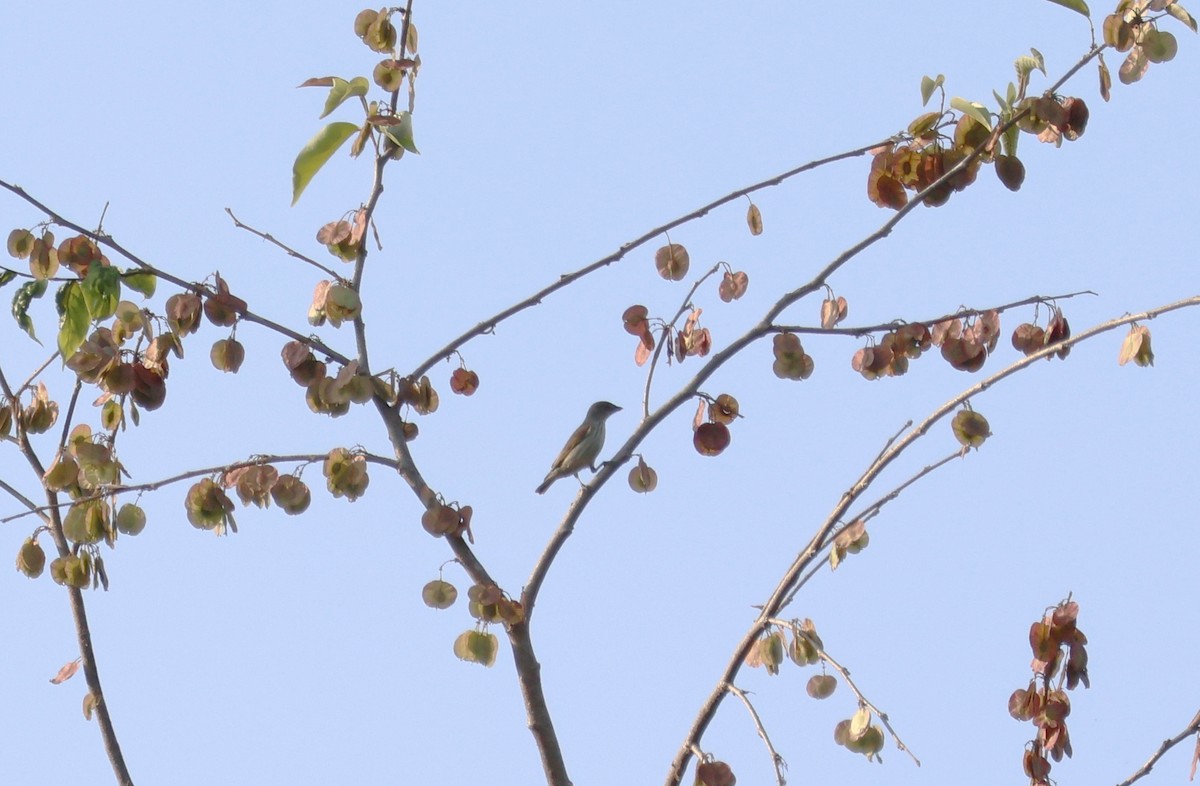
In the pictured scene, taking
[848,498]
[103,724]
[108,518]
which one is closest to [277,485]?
[108,518]

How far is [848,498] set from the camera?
3.69m

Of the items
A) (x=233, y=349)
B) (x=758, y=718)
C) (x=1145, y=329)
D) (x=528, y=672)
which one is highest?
(x=233, y=349)

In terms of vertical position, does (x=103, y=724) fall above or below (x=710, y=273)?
below

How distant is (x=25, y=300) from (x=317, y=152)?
0.85 meters

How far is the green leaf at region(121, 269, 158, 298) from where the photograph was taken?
400 centimetres

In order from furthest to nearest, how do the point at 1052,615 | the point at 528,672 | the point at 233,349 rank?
the point at 233,349
the point at 528,672
the point at 1052,615

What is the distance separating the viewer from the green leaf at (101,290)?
3752 millimetres

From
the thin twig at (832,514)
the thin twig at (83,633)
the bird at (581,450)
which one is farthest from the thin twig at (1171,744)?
the bird at (581,450)

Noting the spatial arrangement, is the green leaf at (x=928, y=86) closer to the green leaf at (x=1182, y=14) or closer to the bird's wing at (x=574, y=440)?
the green leaf at (x=1182, y=14)

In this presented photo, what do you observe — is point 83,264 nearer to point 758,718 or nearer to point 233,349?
point 233,349

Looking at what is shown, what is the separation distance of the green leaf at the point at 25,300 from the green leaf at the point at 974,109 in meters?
2.38

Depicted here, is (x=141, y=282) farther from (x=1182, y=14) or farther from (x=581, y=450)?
(x=581, y=450)

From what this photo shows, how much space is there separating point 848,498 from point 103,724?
6.72 feet

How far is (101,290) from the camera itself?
3758mm
